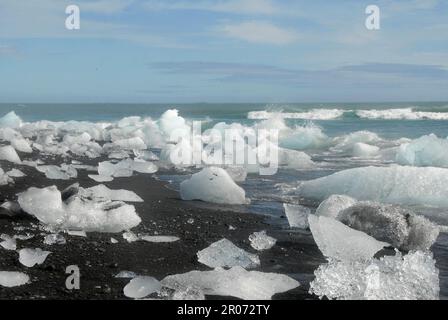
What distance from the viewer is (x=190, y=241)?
459 centimetres

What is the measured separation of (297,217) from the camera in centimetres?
525

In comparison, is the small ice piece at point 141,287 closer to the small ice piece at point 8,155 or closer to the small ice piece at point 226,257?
the small ice piece at point 226,257

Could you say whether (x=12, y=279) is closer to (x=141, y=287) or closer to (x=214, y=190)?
(x=141, y=287)

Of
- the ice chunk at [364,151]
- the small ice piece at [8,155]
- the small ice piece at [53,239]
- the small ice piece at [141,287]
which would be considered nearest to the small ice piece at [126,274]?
the small ice piece at [141,287]

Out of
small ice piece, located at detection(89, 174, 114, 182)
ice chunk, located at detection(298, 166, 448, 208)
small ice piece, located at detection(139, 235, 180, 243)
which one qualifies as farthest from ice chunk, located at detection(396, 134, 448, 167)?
small ice piece, located at detection(139, 235, 180, 243)

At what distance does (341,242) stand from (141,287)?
67.1 inches

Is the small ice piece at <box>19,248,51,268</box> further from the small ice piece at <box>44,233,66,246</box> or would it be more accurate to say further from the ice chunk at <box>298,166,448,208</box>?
the ice chunk at <box>298,166,448,208</box>

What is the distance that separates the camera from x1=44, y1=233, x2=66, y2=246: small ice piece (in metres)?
4.17

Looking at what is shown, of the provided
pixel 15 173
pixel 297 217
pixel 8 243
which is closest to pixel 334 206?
pixel 297 217

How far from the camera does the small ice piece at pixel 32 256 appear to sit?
12.1 feet

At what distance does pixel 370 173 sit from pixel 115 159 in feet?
20.0

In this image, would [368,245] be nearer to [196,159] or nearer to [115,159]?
[196,159]

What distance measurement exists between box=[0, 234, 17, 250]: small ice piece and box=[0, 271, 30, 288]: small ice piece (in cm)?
61
